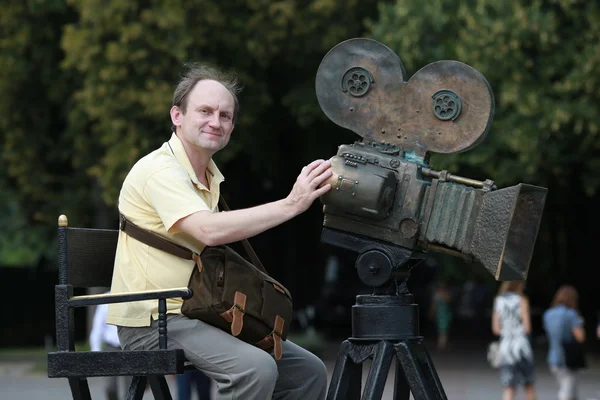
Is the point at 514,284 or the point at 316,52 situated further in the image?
the point at 316,52

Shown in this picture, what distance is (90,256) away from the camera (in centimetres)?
476

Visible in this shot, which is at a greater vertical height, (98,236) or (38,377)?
(98,236)

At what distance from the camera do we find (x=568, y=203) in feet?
88.3

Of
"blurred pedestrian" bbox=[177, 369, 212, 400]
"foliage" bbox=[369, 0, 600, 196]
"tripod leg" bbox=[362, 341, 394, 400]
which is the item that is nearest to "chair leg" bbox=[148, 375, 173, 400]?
"tripod leg" bbox=[362, 341, 394, 400]

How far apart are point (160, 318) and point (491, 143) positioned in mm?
12296

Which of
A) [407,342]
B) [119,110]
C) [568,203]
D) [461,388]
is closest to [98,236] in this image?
[407,342]

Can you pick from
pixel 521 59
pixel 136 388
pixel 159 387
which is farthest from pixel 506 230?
pixel 521 59

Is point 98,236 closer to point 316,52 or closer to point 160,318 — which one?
point 160,318

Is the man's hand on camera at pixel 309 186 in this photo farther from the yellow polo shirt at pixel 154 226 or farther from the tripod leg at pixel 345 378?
the tripod leg at pixel 345 378

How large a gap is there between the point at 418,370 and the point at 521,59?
37.5 ft

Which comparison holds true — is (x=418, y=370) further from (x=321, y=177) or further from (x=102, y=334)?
(x=102, y=334)

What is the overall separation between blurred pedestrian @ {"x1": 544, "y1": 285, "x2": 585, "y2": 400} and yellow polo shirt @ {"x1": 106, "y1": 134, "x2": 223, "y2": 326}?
28.4 ft

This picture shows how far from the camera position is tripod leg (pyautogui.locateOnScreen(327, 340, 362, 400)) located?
440 cm

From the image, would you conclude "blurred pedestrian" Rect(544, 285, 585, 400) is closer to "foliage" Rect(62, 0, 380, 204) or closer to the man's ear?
"foliage" Rect(62, 0, 380, 204)
